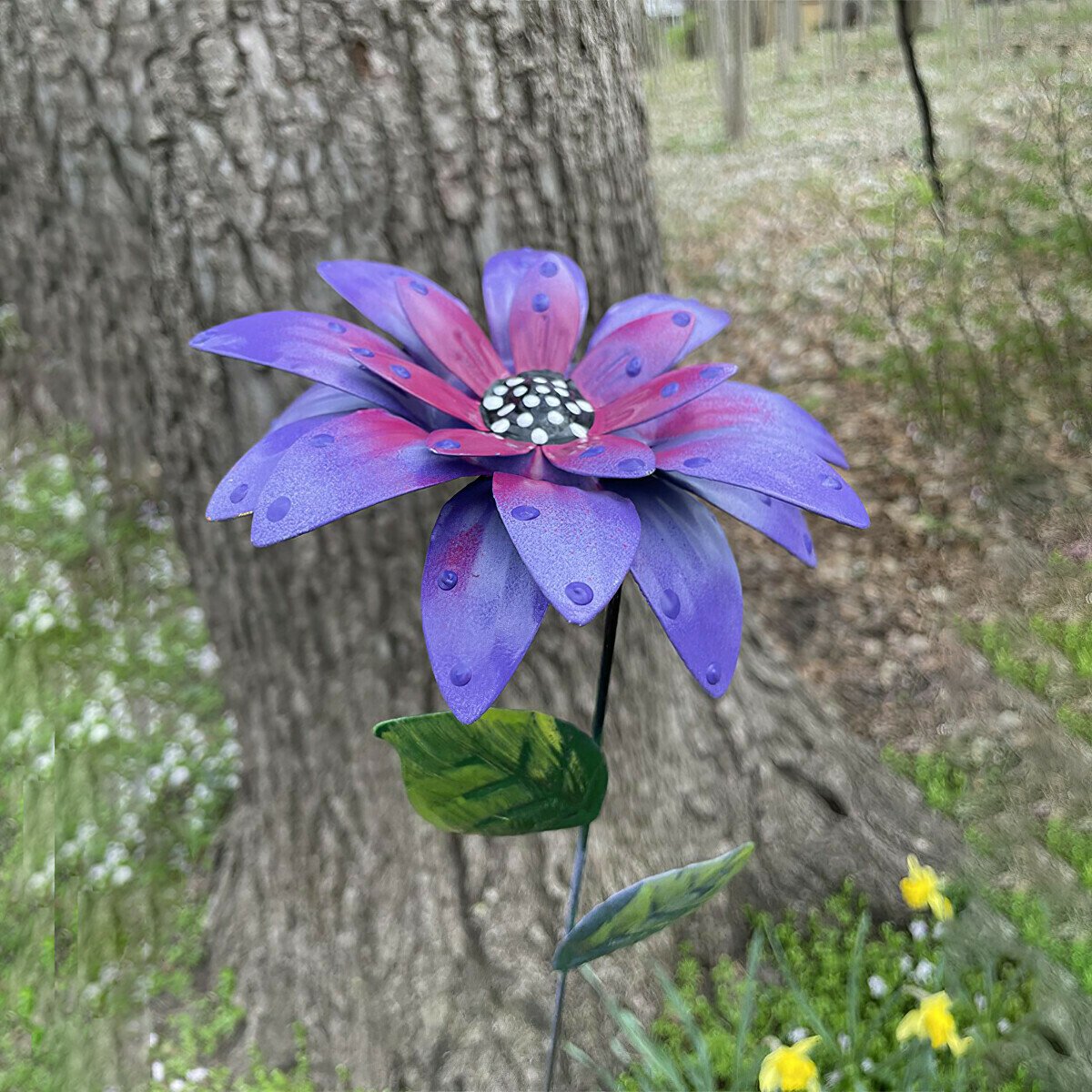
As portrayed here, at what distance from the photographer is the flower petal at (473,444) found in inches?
25.2

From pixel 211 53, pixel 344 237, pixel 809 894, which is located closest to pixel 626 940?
pixel 809 894

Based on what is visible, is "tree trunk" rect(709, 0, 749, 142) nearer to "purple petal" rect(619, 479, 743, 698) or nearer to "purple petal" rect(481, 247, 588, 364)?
"purple petal" rect(481, 247, 588, 364)

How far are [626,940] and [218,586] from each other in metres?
1.06

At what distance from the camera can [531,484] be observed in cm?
65

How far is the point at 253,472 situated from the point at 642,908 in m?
0.50

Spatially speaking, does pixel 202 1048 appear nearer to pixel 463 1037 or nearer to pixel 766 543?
pixel 463 1037

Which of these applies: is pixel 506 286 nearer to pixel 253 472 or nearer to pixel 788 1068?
pixel 253 472

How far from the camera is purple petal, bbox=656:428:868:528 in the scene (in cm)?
64

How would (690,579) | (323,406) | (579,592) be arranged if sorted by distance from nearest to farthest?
(579,592) → (690,579) → (323,406)

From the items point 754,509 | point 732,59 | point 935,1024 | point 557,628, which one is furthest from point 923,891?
point 732,59

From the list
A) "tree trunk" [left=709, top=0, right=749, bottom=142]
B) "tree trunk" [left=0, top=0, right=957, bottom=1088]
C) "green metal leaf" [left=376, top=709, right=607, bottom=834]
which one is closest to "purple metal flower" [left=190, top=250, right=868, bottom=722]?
"green metal leaf" [left=376, top=709, right=607, bottom=834]

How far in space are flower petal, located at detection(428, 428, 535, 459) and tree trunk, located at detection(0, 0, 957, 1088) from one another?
72 cm

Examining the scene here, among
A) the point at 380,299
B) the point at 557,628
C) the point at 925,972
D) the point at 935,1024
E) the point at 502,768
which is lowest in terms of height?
the point at 925,972

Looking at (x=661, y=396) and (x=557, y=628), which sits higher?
(x=661, y=396)
